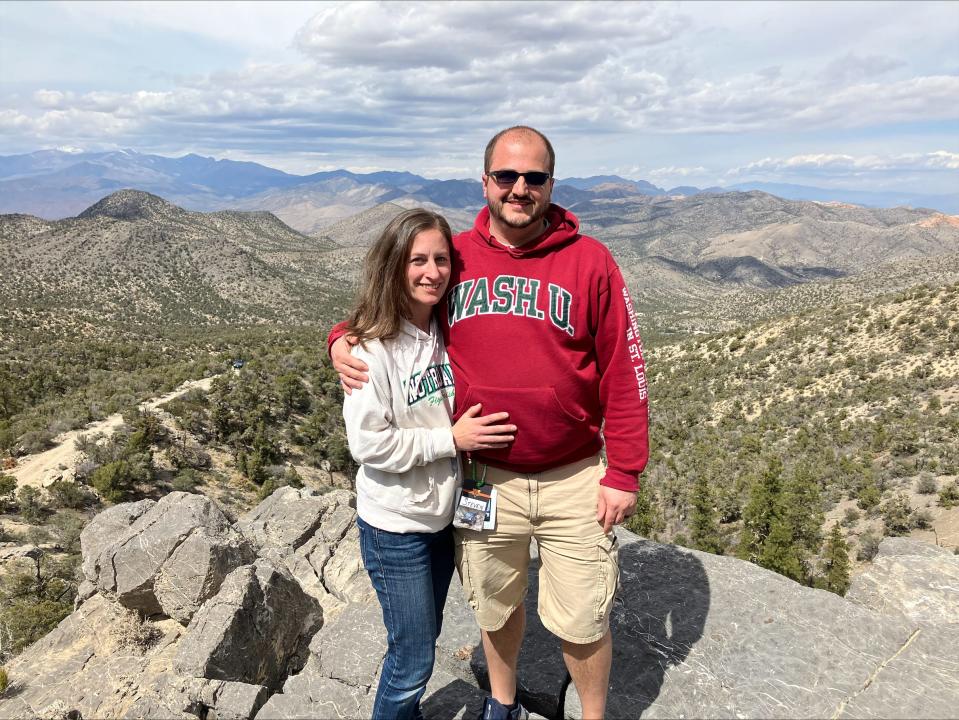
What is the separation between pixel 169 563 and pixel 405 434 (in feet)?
21.0

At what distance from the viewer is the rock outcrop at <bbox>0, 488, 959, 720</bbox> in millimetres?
3920

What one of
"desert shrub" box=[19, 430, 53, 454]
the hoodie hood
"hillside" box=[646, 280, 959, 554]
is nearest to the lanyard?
the hoodie hood

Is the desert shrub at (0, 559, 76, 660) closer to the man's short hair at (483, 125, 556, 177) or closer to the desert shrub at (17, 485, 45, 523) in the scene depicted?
the desert shrub at (17, 485, 45, 523)

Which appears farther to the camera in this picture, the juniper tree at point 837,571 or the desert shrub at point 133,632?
the juniper tree at point 837,571

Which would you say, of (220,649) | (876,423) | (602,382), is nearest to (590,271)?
(602,382)

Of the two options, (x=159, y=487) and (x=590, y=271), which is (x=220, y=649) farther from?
(x=159, y=487)

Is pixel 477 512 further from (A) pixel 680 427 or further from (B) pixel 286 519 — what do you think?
(A) pixel 680 427

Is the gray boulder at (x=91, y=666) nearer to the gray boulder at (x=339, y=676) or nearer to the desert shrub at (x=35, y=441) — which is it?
the gray boulder at (x=339, y=676)

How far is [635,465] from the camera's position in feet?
9.91

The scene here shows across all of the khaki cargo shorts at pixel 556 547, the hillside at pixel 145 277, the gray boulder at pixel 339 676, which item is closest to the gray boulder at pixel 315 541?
the gray boulder at pixel 339 676

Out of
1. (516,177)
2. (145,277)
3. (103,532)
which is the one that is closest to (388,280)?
(516,177)

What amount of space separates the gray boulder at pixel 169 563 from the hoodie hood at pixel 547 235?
21.1ft

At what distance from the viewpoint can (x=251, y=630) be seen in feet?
20.1

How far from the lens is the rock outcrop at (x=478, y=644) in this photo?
3920 mm
